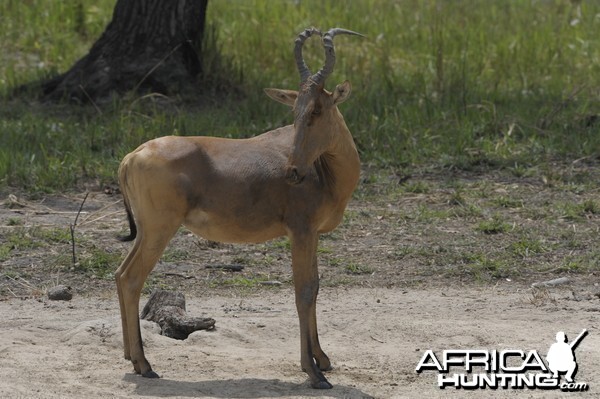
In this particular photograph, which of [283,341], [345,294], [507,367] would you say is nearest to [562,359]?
[507,367]

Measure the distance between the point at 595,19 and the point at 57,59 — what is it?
7270mm

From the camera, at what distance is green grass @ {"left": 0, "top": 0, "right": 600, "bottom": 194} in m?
11.4

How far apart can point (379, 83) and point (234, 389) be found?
7.71 metres

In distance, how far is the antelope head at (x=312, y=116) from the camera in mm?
6242

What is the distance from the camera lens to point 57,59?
14.3 meters

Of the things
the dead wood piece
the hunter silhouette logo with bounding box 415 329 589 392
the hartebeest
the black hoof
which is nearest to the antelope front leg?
the hartebeest

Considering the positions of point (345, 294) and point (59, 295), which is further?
point (345, 294)

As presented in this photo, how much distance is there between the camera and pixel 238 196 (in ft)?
21.7

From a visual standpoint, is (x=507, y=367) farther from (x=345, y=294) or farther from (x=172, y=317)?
(x=172, y=317)

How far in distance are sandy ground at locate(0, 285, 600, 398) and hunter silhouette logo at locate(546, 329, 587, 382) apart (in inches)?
2.7

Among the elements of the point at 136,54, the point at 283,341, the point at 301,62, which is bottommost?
the point at 283,341

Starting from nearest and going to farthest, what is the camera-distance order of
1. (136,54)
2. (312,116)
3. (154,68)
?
(312,116)
(154,68)
(136,54)

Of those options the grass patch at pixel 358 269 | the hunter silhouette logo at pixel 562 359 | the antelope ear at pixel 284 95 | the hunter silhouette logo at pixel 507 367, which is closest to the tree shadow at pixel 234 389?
the hunter silhouette logo at pixel 507 367

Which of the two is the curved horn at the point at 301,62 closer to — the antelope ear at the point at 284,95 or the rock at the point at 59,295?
the antelope ear at the point at 284,95
